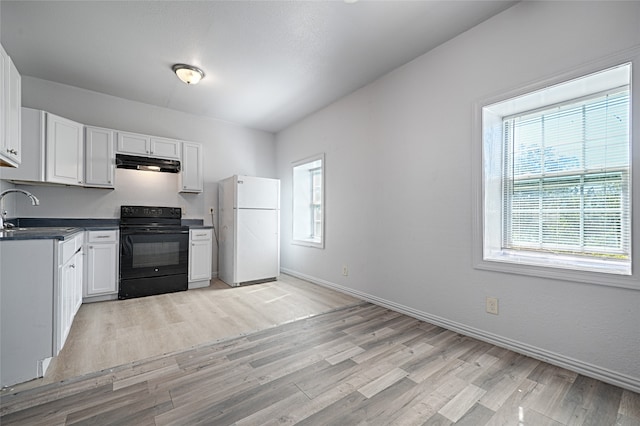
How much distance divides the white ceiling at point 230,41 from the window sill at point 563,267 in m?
1.94

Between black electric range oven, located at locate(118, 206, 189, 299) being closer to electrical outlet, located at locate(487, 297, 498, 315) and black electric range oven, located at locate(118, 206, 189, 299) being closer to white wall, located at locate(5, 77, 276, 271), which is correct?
white wall, located at locate(5, 77, 276, 271)

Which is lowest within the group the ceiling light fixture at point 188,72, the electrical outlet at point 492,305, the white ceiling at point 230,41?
the electrical outlet at point 492,305

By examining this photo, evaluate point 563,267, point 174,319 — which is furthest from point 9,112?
point 563,267

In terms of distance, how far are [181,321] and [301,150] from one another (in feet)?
9.70

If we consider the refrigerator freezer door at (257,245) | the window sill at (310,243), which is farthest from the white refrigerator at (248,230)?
the window sill at (310,243)

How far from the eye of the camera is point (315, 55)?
2738 millimetres

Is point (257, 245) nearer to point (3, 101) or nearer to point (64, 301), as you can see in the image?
point (64, 301)

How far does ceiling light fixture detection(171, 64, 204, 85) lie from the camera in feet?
9.65

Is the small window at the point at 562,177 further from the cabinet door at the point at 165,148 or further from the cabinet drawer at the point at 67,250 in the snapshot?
the cabinet door at the point at 165,148

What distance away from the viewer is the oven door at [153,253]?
134 inches

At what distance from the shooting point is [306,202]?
188 inches

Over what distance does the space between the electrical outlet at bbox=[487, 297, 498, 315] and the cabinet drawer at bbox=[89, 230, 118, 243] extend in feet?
13.2

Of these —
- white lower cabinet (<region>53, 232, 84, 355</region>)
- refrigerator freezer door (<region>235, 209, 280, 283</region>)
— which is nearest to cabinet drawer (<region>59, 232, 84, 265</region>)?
white lower cabinet (<region>53, 232, 84, 355</region>)

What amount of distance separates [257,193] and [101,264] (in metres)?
2.06
